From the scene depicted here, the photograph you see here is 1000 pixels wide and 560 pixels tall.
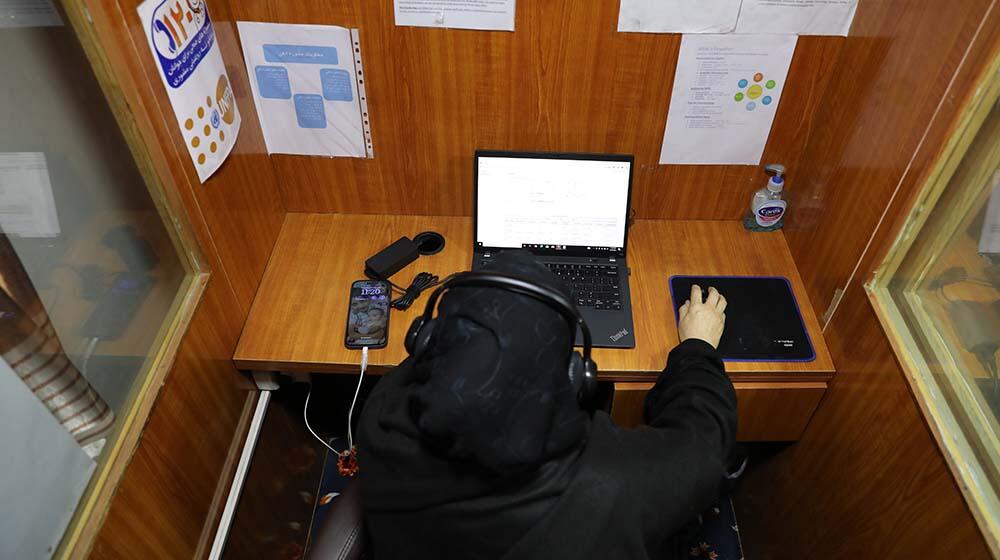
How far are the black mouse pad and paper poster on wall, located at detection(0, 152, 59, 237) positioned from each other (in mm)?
1084

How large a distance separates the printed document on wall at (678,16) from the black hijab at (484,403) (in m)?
0.61

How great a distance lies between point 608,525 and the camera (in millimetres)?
863

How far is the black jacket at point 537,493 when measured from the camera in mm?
830

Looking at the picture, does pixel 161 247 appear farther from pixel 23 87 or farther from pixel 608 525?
pixel 608 525

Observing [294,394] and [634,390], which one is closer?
[634,390]

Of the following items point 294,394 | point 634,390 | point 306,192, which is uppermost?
point 306,192

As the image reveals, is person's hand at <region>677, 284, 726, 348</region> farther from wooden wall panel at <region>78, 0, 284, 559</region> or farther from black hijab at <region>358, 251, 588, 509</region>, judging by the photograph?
wooden wall panel at <region>78, 0, 284, 559</region>

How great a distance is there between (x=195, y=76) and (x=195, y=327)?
0.41m

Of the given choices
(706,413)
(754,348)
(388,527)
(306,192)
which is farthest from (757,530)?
(306,192)

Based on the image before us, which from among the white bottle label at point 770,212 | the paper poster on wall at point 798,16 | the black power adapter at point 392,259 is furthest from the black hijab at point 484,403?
the white bottle label at point 770,212

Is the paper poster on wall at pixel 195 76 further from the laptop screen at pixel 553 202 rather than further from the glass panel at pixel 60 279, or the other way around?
the laptop screen at pixel 553 202

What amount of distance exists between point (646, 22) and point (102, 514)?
1163 millimetres

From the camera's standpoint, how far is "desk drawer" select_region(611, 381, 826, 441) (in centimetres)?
131

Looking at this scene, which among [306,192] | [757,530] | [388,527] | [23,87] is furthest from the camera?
[757,530]
